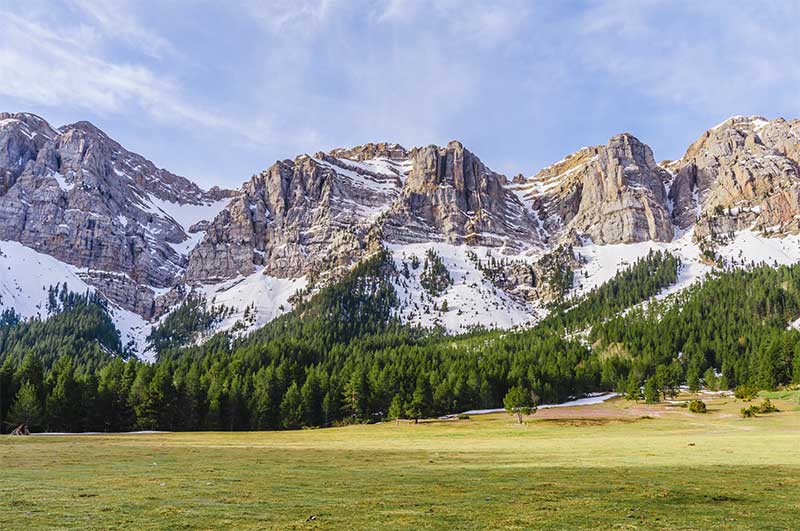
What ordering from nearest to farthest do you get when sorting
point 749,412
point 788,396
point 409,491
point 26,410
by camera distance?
point 409,491
point 749,412
point 26,410
point 788,396

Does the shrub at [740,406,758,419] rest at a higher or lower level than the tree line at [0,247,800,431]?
lower

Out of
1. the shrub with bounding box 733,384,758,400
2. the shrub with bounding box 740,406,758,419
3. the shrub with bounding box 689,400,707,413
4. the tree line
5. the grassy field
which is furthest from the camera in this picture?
the shrub with bounding box 733,384,758,400

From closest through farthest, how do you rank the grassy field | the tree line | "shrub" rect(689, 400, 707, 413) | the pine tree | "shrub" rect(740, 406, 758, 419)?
the grassy field, "shrub" rect(740, 406, 758, 419), the pine tree, "shrub" rect(689, 400, 707, 413), the tree line

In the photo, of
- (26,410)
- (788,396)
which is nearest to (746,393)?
(788,396)

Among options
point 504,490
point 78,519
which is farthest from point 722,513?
point 78,519

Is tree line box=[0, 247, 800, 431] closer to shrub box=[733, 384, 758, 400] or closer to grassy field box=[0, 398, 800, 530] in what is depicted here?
shrub box=[733, 384, 758, 400]

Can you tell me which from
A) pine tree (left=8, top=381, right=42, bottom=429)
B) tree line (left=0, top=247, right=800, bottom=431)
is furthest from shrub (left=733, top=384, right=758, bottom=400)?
pine tree (left=8, top=381, right=42, bottom=429)

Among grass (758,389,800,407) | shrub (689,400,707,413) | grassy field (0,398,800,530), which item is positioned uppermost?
grassy field (0,398,800,530)

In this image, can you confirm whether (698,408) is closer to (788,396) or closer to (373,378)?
(788,396)

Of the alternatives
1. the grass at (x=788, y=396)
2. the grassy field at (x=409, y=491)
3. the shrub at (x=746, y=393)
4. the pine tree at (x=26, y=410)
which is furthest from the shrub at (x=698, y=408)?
the pine tree at (x=26, y=410)

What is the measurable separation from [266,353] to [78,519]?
5641 inches

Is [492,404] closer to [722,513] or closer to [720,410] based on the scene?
[720,410]

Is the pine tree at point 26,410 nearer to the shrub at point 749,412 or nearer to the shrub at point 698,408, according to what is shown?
the shrub at point 698,408

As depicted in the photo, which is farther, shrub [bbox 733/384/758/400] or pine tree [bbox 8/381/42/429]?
shrub [bbox 733/384/758/400]
